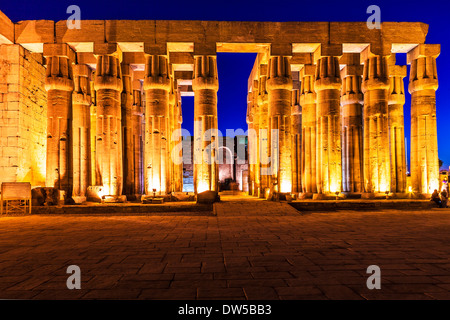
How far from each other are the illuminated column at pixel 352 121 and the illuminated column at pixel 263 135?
481 centimetres

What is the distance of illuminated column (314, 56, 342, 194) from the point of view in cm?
1633

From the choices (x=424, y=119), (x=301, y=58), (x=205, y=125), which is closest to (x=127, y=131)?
(x=205, y=125)

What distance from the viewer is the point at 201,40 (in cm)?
1614

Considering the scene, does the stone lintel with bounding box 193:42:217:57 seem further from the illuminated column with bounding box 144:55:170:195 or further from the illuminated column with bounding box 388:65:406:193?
the illuminated column with bounding box 388:65:406:193

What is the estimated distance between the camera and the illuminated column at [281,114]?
632 inches

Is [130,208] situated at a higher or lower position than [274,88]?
lower

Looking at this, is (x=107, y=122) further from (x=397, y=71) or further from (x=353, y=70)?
(x=397, y=71)

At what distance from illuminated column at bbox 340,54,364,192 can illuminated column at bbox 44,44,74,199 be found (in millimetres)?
15665

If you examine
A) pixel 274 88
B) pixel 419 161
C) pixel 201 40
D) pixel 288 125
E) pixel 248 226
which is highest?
pixel 201 40

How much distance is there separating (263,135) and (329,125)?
4537 mm

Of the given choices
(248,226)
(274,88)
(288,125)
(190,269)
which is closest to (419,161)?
(288,125)

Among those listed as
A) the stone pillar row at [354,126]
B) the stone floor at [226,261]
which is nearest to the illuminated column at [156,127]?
the stone pillar row at [354,126]
